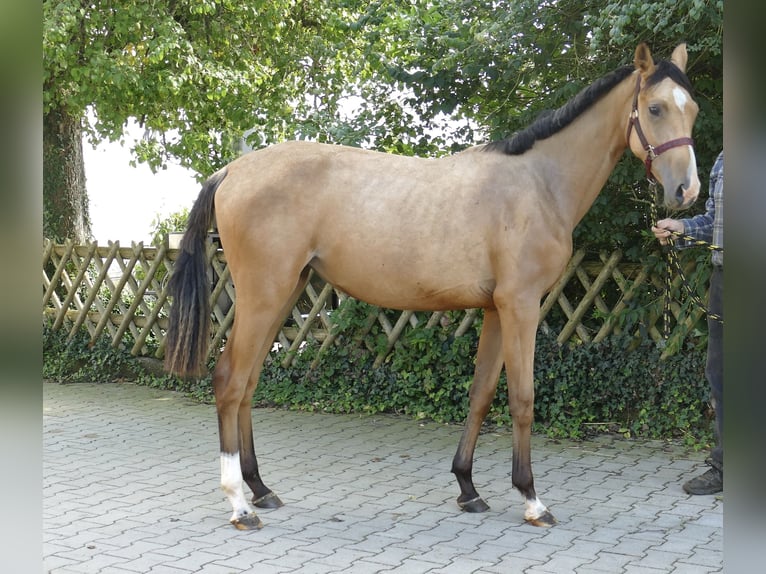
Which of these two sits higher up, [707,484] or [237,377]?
[237,377]

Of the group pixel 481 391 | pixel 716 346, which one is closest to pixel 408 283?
pixel 481 391

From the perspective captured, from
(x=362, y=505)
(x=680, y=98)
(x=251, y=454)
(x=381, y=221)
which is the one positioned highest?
(x=680, y=98)

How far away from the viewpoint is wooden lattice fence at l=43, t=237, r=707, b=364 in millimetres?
6074

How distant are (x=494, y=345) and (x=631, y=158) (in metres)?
2.04

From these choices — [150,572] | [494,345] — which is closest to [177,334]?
[150,572]

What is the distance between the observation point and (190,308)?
13.9 ft

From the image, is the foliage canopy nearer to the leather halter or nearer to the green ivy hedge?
the leather halter

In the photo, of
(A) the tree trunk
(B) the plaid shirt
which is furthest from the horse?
(A) the tree trunk

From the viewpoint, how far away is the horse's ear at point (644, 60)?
3.88m

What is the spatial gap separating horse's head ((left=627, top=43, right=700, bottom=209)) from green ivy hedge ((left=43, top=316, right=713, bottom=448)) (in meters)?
2.34

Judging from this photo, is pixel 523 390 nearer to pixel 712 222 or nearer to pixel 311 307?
pixel 712 222

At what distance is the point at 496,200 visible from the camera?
4.21 m

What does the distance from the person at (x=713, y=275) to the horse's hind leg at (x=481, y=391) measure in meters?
1.03

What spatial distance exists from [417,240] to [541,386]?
2.45 meters
